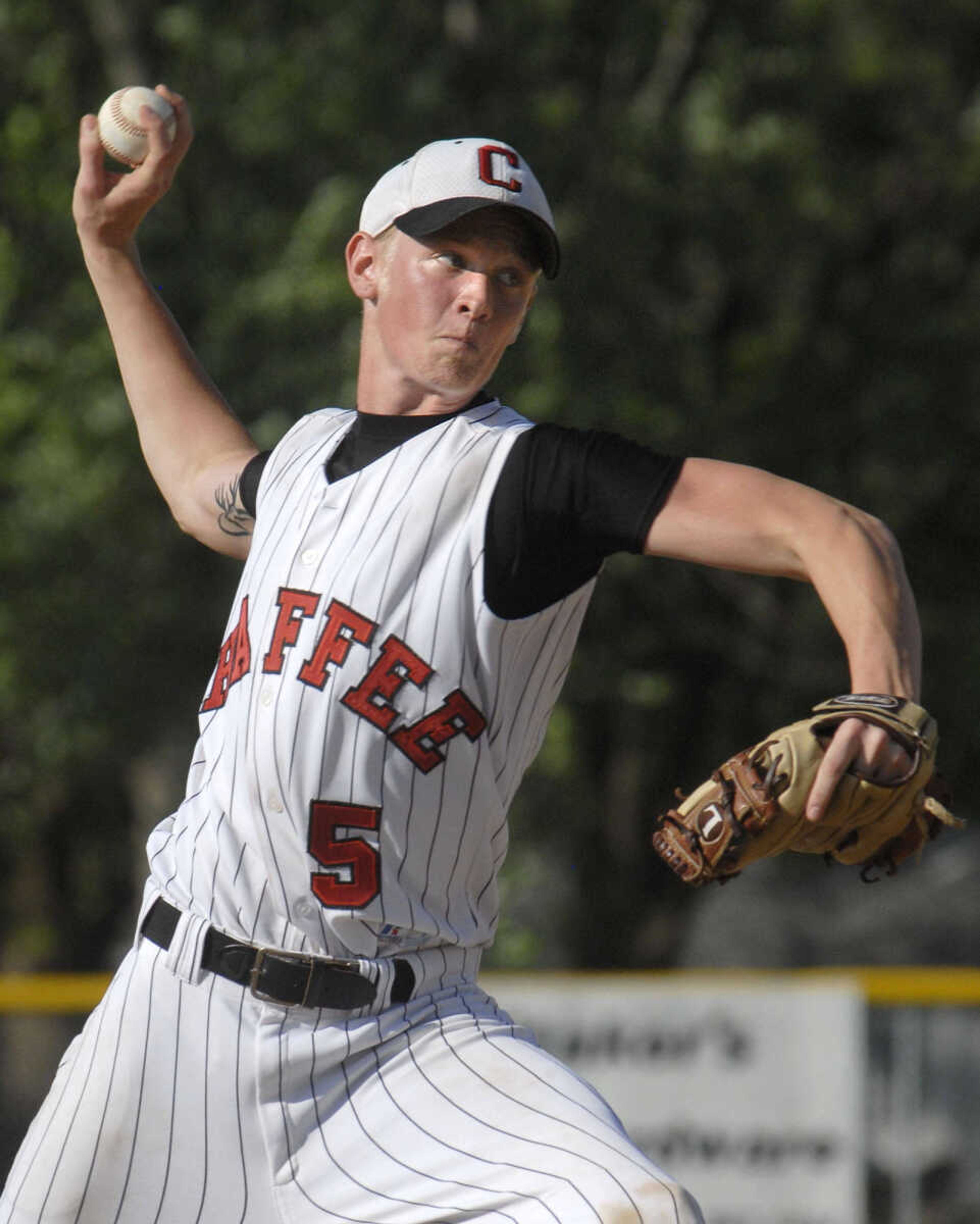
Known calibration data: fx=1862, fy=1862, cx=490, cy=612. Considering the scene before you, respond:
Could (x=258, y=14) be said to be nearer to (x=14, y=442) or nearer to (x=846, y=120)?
(x=14, y=442)

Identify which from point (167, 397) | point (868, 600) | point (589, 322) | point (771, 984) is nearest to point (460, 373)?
point (167, 397)

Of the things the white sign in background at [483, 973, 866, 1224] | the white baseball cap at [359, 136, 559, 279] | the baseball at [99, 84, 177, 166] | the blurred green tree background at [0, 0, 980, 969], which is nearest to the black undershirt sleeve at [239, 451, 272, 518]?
the white baseball cap at [359, 136, 559, 279]

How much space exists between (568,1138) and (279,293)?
6444 millimetres

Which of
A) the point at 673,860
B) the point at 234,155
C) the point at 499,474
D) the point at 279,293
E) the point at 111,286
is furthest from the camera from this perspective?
the point at 234,155

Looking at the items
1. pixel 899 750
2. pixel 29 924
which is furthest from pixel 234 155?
pixel 899 750

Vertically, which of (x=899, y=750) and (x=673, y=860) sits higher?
(x=899, y=750)

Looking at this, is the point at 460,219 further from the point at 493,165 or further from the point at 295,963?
the point at 295,963

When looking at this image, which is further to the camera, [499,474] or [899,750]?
[499,474]

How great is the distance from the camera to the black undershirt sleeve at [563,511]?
8.62 feet

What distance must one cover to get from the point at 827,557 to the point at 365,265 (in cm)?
112

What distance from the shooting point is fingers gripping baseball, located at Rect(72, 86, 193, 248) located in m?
3.60

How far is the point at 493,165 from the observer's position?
298cm

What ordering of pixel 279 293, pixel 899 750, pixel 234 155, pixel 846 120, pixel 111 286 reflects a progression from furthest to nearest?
pixel 846 120 → pixel 234 155 → pixel 279 293 → pixel 111 286 → pixel 899 750

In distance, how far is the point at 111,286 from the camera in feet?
12.0
